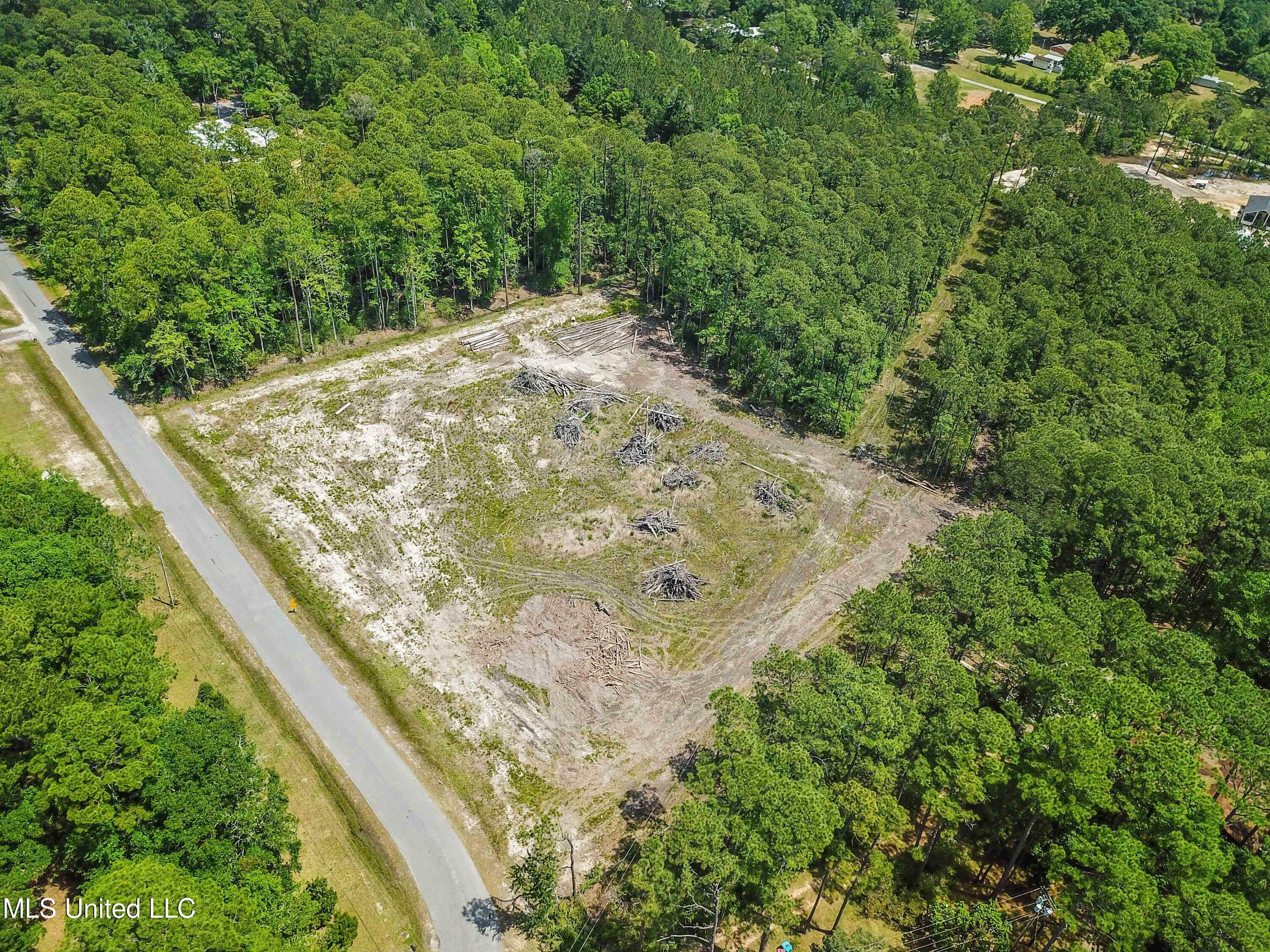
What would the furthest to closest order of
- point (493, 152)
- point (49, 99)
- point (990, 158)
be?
1. point (990, 158)
2. point (49, 99)
3. point (493, 152)

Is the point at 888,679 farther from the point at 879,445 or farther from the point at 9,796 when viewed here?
the point at 9,796

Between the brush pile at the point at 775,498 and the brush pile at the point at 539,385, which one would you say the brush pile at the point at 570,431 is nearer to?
the brush pile at the point at 539,385

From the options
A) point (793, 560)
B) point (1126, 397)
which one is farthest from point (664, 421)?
point (1126, 397)

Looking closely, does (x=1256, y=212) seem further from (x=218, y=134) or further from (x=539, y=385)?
(x=218, y=134)

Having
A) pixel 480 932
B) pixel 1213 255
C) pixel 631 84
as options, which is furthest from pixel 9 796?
pixel 631 84

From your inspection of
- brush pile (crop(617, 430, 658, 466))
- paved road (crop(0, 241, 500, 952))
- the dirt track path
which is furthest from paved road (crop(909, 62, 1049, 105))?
paved road (crop(0, 241, 500, 952))

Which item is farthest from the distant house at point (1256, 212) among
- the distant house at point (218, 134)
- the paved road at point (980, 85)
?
the distant house at point (218, 134)

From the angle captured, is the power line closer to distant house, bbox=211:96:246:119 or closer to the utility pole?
the utility pole
